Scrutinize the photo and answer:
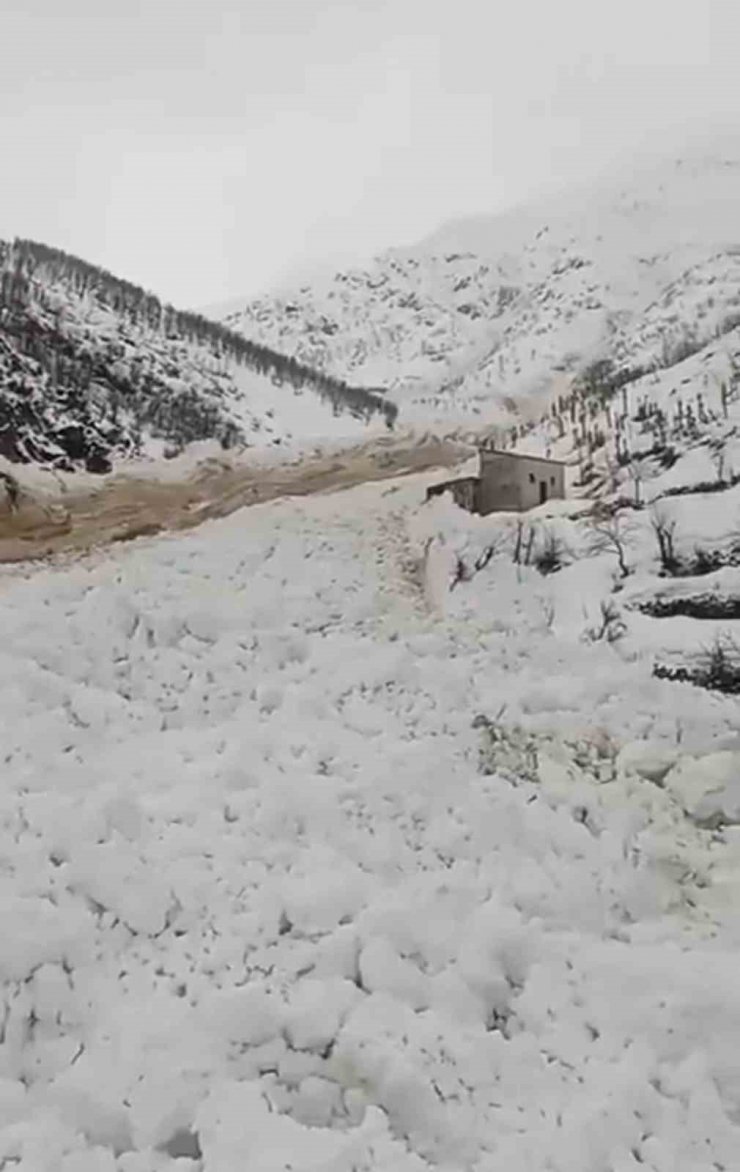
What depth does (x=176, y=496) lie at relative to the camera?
16.6 m

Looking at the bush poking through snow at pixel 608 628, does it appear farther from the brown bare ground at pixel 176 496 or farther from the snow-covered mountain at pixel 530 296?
the snow-covered mountain at pixel 530 296

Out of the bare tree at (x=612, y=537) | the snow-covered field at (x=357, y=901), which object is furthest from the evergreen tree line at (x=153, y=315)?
the snow-covered field at (x=357, y=901)

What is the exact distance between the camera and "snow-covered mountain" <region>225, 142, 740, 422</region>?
7281 centimetres

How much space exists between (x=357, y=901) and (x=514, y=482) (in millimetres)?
9824

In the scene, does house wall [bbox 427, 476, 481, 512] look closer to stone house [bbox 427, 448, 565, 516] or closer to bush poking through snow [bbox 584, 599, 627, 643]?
stone house [bbox 427, 448, 565, 516]

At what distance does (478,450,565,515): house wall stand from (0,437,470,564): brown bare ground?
11.4 ft

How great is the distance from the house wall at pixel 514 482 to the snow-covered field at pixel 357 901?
17.9 feet

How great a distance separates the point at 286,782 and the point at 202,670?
81.0 inches

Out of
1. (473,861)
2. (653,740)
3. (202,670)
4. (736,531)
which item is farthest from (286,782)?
(736,531)

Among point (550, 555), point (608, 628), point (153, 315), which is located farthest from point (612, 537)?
point (153, 315)

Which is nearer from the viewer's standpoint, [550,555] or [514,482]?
[550,555]

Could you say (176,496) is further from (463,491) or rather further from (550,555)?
(550,555)

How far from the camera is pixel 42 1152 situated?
3488 millimetres

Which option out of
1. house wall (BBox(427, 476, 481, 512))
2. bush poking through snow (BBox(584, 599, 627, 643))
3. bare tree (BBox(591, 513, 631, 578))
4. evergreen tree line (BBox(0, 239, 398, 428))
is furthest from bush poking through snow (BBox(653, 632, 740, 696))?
evergreen tree line (BBox(0, 239, 398, 428))
